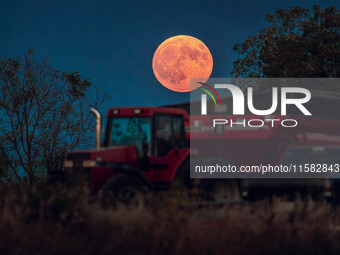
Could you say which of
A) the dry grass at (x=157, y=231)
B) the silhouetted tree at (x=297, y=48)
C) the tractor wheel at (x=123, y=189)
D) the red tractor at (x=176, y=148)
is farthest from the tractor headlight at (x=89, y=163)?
the silhouetted tree at (x=297, y=48)

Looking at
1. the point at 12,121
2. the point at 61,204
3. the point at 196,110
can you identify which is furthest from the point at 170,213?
the point at 12,121

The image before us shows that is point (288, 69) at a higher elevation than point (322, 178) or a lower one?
higher

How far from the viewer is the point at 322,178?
12.2 metres

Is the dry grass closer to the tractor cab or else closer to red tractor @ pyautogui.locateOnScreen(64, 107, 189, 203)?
red tractor @ pyautogui.locateOnScreen(64, 107, 189, 203)

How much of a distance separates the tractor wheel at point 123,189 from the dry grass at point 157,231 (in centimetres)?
126

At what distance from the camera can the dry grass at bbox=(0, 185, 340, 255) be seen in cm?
789

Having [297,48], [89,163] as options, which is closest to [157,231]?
[89,163]

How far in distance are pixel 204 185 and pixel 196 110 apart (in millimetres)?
2634

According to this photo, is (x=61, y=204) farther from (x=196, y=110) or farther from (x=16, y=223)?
(x=196, y=110)

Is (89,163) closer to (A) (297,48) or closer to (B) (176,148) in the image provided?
(B) (176,148)

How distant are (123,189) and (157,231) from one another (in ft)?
11.5

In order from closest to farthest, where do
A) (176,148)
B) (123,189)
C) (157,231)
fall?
(157,231), (123,189), (176,148)

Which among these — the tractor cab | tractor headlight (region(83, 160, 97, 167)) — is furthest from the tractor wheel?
tractor headlight (region(83, 160, 97, 167))

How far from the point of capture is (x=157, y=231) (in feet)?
25.6
